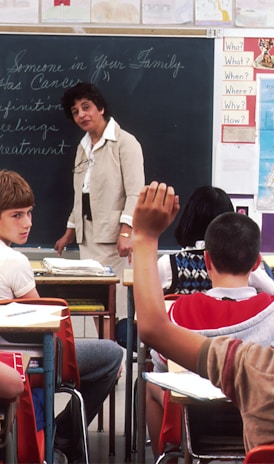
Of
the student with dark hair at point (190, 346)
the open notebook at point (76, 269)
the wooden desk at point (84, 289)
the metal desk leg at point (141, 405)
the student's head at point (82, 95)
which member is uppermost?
the student's head at point (82, 95)

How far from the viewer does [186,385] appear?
7.00 feet

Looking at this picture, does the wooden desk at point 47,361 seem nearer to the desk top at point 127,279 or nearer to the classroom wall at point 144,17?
the desk top at point 127,279

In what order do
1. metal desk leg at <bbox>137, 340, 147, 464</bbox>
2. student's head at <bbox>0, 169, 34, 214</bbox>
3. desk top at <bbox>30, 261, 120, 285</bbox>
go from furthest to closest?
desk top at <bbox>30, 261, 120, 285</bbox> < student's head at <bbox>0, 169, 34, 214</bbox> < metal desk leg at <bbox>137, 340, 147, 464</bbox>

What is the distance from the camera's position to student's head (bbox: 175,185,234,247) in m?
3.74

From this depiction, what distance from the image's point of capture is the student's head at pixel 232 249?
2.66m

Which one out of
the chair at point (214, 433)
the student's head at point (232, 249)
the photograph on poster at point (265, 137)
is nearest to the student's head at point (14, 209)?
the student's head at point (232, 249)

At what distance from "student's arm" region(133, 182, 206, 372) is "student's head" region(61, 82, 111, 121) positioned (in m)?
4.22

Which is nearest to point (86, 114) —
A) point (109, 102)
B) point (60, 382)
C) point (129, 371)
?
point (109, 102)

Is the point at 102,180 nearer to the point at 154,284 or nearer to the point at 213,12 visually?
the point at 213,12

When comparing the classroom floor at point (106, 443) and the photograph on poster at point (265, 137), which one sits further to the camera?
the photograph on poster at point (265, 137)

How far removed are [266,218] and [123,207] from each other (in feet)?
3.17

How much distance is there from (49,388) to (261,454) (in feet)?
5.73

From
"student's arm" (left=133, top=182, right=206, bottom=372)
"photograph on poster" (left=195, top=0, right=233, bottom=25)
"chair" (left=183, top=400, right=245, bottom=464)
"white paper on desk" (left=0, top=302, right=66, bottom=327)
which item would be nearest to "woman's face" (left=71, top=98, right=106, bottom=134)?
"photograph on poster" (left=195, top=0, right=233, bottom=25)

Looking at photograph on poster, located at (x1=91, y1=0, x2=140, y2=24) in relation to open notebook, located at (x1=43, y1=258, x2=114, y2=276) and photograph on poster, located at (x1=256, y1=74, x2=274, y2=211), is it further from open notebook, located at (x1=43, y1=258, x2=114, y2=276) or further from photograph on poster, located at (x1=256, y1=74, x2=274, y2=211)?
open notebook, located at (x1=43, y1=258, x2=114, y2=276)
